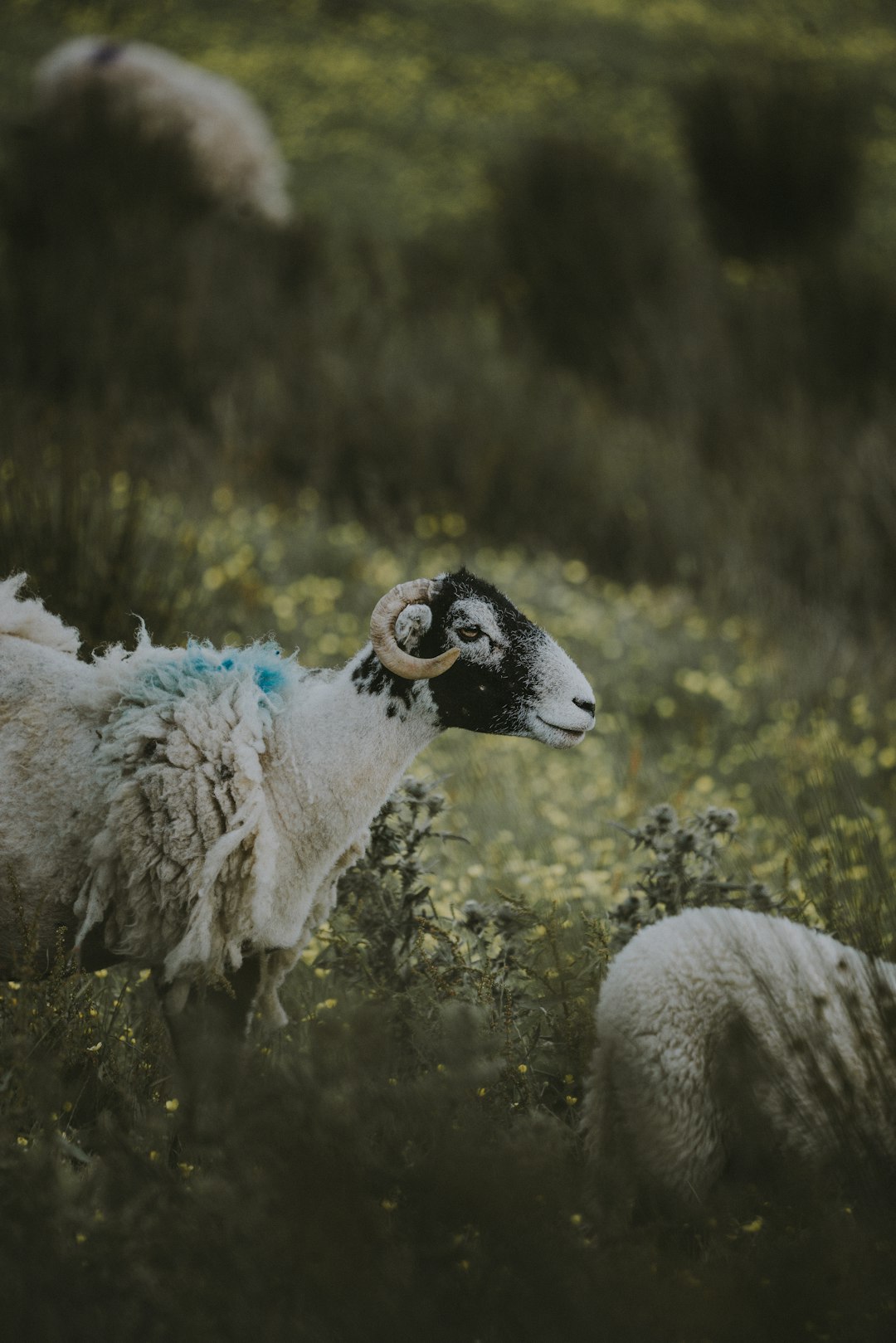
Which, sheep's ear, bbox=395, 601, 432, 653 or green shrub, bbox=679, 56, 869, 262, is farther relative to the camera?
green shrub, bbox=679, 56, 869, 262

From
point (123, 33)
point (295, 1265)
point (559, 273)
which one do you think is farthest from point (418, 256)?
point (295, 1265)

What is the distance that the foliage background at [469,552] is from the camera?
201 centimetres

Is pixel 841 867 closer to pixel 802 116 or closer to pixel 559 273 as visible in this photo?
pixel 559 273

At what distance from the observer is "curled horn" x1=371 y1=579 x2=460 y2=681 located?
266 cm

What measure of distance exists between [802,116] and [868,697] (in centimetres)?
1284

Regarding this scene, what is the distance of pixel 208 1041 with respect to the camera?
2174 millimetres

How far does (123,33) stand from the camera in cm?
1903

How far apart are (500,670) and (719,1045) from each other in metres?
1.08

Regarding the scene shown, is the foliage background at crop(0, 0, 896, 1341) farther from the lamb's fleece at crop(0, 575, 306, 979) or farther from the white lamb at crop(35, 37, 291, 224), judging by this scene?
the white lamb at crop(35, 37, 291, 224)

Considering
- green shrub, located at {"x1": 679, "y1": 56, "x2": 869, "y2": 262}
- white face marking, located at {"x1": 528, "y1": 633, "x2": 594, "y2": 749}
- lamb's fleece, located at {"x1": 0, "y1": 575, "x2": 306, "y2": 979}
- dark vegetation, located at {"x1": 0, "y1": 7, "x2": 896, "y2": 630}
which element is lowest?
dark vegetation, located at {"x1": 0, "y1": 7, "x2": 896, "y2": 630}

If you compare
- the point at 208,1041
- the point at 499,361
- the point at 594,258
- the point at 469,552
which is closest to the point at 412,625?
the point at 208,1041

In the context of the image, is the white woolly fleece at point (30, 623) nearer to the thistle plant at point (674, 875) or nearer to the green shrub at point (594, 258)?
the thistle plant at point (674, 875)

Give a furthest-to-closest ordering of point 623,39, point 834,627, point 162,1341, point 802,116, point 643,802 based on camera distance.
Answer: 1. point 623,39
2. point 802,116
3. point 834,627
4. point 643,802
5. point 162,1341

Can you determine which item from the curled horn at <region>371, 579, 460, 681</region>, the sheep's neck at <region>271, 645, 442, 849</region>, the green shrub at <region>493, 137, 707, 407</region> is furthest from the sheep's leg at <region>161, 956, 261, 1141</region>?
the green shrub at <region>493, 137, 707, 407</region>
